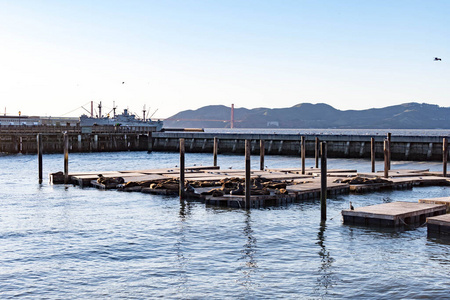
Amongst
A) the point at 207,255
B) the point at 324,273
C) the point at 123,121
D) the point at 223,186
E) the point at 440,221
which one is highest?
the point at 123,121

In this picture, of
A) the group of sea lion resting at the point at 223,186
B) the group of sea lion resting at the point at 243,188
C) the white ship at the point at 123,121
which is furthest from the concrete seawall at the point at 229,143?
the white ship at the point at 123,121

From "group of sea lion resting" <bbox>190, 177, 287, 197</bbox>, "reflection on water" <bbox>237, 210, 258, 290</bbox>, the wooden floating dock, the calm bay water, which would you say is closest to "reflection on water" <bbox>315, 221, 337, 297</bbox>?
the calm bay water

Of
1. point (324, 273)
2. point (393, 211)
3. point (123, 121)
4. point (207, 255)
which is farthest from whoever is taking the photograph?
point (123, 121)

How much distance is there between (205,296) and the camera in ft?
52.3

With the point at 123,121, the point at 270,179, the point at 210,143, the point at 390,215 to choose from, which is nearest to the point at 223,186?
the point at 270,179

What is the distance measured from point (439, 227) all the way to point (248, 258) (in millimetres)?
8571

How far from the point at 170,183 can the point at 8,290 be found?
69.2ft

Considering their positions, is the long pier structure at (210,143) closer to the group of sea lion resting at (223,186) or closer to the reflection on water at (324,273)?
the group of sea lion resting at (223,186)

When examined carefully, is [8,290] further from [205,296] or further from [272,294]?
[272,294]

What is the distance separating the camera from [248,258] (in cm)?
1986

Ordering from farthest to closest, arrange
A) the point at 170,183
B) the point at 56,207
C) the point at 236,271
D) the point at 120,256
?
the point at 170,183 → the point at 56,207 → the point at 120,256 → the point at 236,271

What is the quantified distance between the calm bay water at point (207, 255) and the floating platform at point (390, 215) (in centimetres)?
62

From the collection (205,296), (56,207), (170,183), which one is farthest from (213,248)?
(170,183)

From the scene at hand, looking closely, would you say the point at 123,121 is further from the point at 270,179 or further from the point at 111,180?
the point at 270,179
